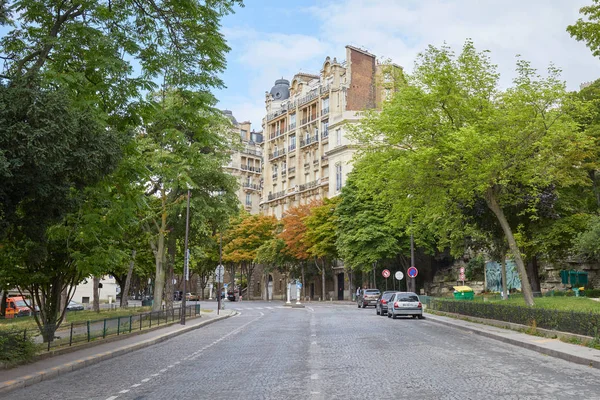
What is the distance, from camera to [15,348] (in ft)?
43.7

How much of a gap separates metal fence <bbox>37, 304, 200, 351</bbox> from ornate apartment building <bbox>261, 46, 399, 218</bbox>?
49926 mm

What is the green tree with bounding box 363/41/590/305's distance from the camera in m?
23.2

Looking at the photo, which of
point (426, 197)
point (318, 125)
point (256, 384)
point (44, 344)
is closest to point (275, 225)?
point (318, 125)

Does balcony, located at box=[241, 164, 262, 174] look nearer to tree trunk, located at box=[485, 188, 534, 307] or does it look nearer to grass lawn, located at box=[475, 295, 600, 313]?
tree trunk, located at box=[485, 188, 534, 307]

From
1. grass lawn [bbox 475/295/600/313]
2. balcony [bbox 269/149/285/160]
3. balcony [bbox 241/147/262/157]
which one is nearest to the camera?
grass lawn [bbox 475/295/600/313]

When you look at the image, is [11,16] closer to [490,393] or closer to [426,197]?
[490,393]

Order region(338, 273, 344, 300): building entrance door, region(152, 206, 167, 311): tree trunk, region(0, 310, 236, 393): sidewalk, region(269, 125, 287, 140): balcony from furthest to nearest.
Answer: region(269, 125, 287, 140): balcony, region(338, 273, 344, 300): building entrance door, region(152, 206, 167, 311): tree trunk, region(0, 310, 236, 393): sidewalk

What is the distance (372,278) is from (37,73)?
56501mm

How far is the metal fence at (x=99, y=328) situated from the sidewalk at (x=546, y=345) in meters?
13.3

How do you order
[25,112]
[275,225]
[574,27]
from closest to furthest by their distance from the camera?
1. [25,112]
2. [574,27]
3. [275,225]

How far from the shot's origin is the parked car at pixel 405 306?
31859 millimetres

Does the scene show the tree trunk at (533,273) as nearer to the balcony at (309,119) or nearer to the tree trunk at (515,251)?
the tree trunk at (515,251)

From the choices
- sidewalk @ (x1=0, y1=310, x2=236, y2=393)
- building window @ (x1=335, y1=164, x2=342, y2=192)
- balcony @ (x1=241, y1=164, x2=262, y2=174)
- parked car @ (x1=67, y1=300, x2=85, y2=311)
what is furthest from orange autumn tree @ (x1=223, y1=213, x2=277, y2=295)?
sidewalk @ (x1=0, y1=310, x2=236, y2=393)

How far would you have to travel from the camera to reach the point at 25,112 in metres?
11.0
